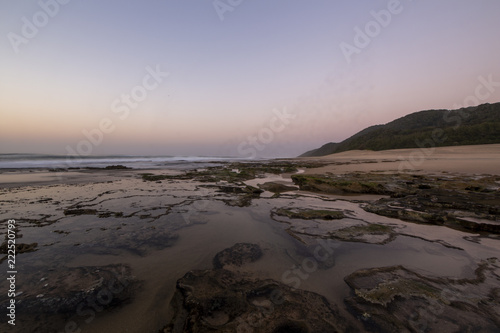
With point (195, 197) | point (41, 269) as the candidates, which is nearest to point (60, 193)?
point (195, 197)

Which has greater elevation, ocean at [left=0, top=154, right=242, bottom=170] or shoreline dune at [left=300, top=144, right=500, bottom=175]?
ocean at [left=0, top=154, right=242, bottom=170]

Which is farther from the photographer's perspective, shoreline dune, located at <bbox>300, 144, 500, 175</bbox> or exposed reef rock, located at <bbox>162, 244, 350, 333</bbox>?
shoreline dune, located at <bbox>300, 144, 500, 175</bbox>

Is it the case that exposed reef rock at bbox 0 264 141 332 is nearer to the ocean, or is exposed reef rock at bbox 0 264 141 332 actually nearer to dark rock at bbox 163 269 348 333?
dark rock at bbox 163 269 348 333

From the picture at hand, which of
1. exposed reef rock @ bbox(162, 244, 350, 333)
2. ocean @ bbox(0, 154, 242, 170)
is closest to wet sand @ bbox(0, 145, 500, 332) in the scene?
exposed reef rock @ bbox(162, 244, 350, 333)

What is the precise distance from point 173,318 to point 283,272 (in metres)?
1.78

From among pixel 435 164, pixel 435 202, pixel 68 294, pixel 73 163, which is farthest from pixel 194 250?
pixel 73 163

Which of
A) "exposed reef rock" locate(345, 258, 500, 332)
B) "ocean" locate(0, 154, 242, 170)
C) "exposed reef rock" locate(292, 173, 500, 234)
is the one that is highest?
"ocean" locate(0, 154, 242, 170)

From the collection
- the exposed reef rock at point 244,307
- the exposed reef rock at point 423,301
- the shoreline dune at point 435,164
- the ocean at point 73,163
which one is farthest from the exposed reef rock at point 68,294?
the ocean at point 73,163

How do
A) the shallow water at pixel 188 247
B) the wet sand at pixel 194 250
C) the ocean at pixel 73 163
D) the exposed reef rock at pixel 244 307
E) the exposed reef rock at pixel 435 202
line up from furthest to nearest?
the ocean at pixel 73 163 < the exposed reef rock at pixel 435 202 < the shallow water at pixel 188 247 < the wet sand at pixel 194 250 < the exposed reef rock at pixel 244 307

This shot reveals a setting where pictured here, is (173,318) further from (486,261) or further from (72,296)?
(486,261)

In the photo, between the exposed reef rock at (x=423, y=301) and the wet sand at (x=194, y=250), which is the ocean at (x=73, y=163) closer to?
the wet sand at (x=194, y=250)

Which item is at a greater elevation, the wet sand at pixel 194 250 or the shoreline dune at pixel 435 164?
the shoreline dune at pixel 435 164

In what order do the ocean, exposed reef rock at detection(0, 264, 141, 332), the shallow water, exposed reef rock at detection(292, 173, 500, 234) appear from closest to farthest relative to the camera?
exposed reef rock at detection(0, 264, 141, 332)
the shallow water
exposed reef rock at detection(292, 173, 500, 234)
the ocean

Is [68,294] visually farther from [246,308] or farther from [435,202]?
[435,202]
